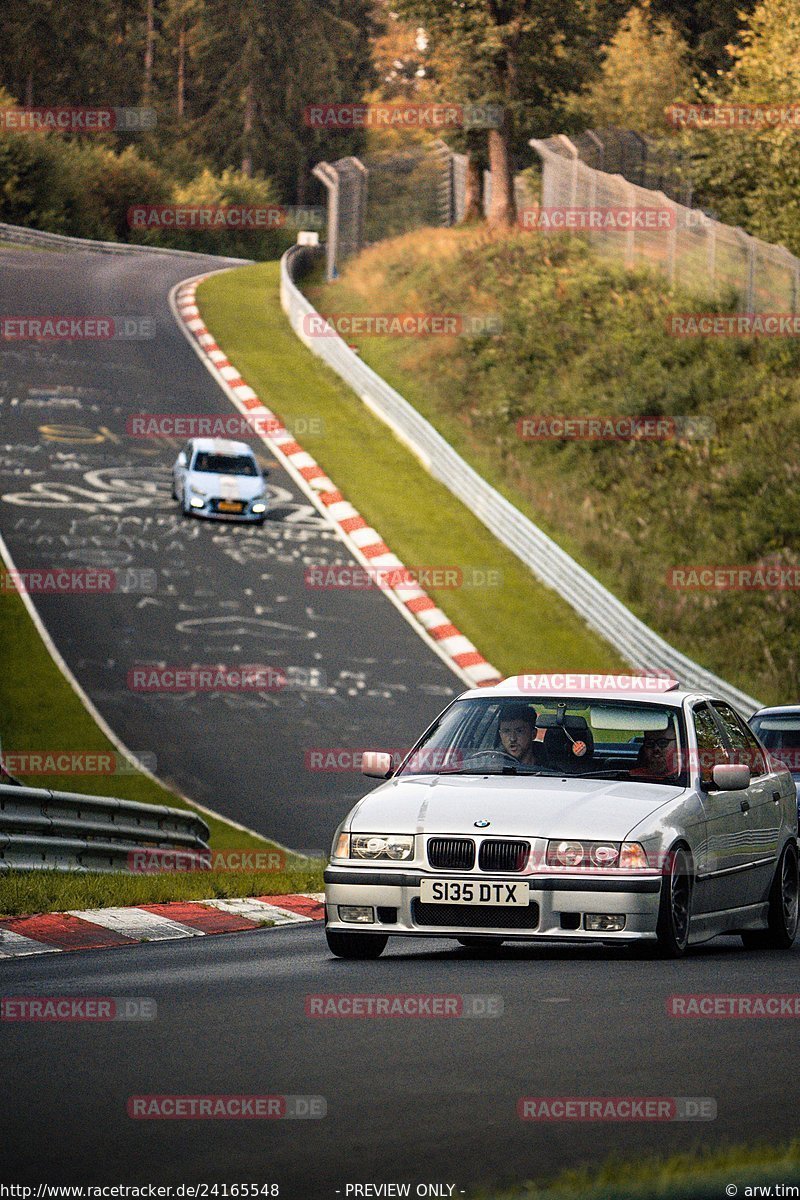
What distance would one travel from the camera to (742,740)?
11578 mm

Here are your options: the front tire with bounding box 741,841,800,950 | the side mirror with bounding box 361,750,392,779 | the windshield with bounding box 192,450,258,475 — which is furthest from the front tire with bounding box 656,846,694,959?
the windshield with bounding box 192,450,258,475

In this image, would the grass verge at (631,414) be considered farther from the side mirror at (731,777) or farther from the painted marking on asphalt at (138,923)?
the side mirror at (731,777)

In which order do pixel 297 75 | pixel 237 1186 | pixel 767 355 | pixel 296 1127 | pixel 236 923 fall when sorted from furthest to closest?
1. pixel 297 75
2. pixel 767 355
3. pixel 236 923
4. pixel 296 1127
5. pixel 237 1186

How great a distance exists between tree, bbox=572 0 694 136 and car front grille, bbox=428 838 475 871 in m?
59.1

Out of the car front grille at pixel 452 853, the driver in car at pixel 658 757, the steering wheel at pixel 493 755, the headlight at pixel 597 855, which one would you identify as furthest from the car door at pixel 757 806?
the car front grille at pixel 452 853

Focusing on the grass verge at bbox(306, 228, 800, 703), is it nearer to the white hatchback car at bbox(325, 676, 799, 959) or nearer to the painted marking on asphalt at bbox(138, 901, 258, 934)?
the painted marking on asphalt at bbox(138, 901, 258, 934)

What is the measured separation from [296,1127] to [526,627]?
24477mm

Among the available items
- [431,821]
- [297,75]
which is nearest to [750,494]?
[431,821]

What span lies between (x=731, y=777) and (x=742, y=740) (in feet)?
4.69

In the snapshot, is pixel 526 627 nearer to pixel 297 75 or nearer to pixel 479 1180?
pixel 479 1180

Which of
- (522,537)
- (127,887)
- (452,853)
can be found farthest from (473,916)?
(522,537)

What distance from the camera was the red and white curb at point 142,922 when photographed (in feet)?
34.8

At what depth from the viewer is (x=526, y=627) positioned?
29.8m

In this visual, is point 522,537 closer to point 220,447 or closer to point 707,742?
point 220,447
